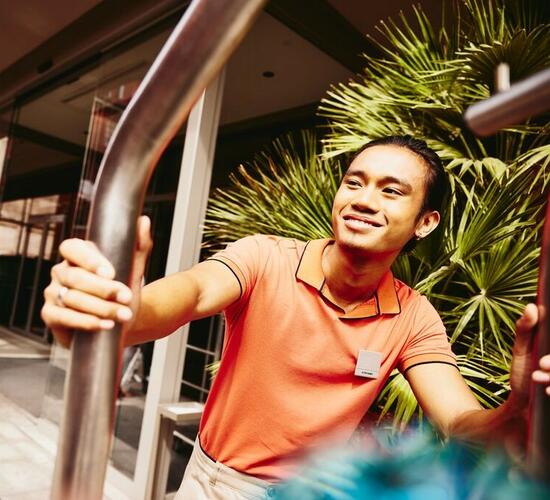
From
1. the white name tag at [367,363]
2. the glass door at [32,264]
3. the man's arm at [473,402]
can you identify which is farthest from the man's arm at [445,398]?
the glass door at [32,264]

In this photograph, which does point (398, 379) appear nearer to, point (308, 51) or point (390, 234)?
point (390, 234)

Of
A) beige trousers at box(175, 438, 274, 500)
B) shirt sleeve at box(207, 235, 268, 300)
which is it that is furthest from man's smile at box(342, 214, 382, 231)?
beige trousers at box(175, 438, 274, 500)

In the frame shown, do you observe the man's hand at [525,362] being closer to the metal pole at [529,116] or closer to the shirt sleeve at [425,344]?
the metal pole at [529,116]

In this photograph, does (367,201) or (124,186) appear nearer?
(124,186)

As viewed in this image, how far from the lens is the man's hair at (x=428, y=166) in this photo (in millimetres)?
1391

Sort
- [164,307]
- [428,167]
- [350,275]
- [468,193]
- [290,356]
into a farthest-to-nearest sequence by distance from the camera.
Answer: [468,193], [428,167], [350,275], [290,356], [164,307]

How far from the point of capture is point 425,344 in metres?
1.22

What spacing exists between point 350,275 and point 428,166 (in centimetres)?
44

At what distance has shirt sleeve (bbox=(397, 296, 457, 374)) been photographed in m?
1.18

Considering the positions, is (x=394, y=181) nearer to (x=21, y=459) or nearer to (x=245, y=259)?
(x=245, y=259)

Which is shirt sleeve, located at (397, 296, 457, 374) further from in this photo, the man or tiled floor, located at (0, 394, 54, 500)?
tiled floor, located at (0, 394, 54, 500)

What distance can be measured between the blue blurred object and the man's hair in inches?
41.2

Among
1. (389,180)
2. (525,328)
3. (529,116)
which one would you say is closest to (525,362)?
(525,328)

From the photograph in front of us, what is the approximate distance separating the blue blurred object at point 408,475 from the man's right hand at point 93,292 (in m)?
0.25
